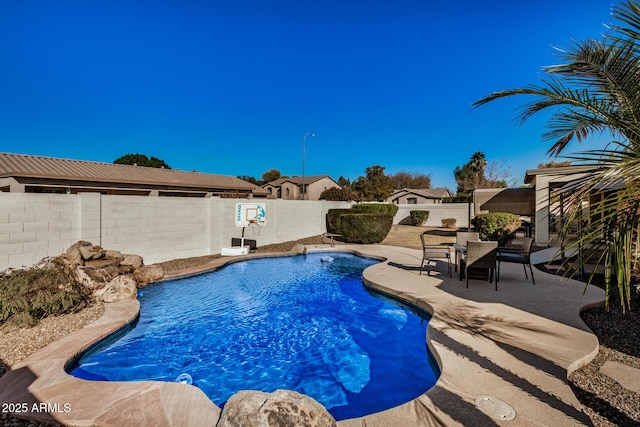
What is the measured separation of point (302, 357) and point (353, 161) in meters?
38.9

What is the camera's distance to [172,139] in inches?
1339

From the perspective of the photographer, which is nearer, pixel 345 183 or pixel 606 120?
pixel 606 120

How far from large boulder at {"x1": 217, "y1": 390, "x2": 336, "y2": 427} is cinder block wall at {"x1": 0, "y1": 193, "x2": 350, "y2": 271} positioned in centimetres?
763

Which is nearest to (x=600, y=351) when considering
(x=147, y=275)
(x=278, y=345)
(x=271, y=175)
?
(x=278, y=345)

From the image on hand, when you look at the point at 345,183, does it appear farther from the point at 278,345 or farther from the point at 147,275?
the point at 278,345

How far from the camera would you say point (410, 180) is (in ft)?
204

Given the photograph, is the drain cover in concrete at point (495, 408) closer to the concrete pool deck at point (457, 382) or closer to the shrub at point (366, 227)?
the concrete pool deck at point (457, 382)

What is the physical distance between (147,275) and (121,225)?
6.64 feet

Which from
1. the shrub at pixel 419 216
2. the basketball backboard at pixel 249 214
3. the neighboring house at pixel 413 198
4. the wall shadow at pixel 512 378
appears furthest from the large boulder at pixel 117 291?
the neighboring house at pixel 413 198

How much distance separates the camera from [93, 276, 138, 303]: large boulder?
20.5 ft

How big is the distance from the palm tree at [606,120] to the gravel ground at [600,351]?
1.11 m

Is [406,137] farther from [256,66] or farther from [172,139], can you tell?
[172,139]

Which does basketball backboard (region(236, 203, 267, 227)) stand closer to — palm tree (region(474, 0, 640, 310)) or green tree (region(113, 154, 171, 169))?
palm tree (region(474, 0, 640, 310))

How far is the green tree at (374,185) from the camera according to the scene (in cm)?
4416
